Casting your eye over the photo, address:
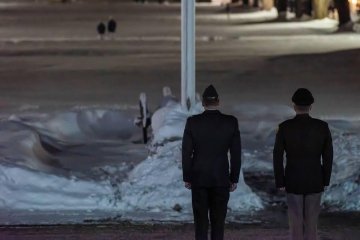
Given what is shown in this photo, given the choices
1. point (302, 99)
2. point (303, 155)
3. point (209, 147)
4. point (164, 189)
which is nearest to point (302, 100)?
point (302, 99)

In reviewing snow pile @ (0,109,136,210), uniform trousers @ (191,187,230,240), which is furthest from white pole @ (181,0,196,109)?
uniform trousers @ (191,187,230,240)

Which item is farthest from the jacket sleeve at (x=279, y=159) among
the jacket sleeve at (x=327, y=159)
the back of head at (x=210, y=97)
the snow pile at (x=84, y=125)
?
the snow pile at (x=84, y=125)

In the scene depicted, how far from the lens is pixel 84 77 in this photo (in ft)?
77.6

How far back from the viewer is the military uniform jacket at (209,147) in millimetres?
6652

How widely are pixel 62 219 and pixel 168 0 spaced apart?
10758 cm

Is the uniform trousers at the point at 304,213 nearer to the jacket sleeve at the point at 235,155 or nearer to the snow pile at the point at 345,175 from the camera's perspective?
the jacket sleeve at the point at 235,155

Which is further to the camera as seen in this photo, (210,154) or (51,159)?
(51,159)

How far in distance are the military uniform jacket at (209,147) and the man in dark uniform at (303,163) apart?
369 millimetres

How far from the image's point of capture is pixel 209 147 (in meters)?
Result: 6.68

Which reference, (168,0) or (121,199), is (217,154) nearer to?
(121,199)

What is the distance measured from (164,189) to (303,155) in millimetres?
3243

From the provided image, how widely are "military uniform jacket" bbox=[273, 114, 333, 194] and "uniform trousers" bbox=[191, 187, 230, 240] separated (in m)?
0.44

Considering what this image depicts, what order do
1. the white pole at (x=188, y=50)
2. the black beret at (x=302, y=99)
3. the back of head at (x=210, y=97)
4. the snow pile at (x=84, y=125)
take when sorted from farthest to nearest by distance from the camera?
1. the snow pile at (x=84, y=125)
2. the white pole at (x=188, y=50)
3. the back of head at (x=210, y=97)
4. the black beret at (x=302, y=99)

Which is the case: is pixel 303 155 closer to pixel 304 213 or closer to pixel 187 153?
pixel 304 213
